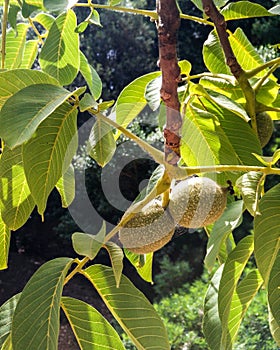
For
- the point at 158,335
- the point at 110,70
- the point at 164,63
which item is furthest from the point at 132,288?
the point at 110,70

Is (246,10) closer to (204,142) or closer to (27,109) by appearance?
(204,142)

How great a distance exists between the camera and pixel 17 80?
0.40 m

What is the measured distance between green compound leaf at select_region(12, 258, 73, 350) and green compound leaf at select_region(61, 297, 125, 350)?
0.20 ft

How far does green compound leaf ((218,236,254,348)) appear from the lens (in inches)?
18.9

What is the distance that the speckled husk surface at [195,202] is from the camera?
0.47 m

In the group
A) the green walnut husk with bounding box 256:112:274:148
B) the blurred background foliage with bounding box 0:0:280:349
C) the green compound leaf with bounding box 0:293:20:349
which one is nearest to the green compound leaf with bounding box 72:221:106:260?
the green compound leaf with bounding box 0:293:20:349

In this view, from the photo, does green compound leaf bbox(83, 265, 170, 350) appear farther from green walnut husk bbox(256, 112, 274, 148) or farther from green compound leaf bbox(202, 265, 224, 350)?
green walnut husk bbox(256, 112, 274, 148)

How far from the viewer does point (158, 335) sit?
48 centimetres

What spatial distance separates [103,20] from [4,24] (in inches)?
172

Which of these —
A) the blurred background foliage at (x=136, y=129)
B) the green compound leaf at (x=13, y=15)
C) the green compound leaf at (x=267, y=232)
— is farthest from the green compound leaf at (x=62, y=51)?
the blurred background foliage at (x=136, y=129)

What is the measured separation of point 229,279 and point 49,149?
19cm

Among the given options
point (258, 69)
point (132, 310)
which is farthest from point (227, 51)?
point (132, 310)

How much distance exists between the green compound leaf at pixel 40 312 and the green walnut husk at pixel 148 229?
0.06 metres

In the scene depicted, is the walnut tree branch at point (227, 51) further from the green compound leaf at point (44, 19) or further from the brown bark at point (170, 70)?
the green compound leaf at point (44, 19)
